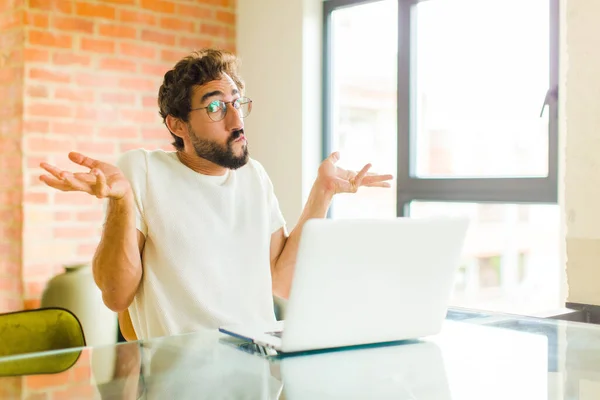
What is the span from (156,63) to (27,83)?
0.68 m

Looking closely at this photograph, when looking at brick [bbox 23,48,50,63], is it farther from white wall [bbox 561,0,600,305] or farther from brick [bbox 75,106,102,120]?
white wall [bbox 561,0,600,305]

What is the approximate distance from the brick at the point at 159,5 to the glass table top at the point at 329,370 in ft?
8.44

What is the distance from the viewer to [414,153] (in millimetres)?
3490

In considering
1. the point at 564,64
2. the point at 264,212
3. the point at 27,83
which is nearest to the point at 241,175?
the point at 264,212

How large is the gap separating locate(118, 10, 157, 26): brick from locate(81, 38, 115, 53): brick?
0.48 ft

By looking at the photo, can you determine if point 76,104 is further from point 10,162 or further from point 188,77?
point 188,77

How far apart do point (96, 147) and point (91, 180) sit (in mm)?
1991

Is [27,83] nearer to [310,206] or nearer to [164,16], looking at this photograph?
[164,16]

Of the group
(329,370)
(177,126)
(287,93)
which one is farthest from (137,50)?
(329,370)

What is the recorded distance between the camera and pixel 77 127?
11.4 ft

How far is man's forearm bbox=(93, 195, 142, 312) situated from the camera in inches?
71.4

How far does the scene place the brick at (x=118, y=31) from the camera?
357 centimetres

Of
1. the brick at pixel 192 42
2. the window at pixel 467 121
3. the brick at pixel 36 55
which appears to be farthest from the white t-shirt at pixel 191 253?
the brick at pixel 192 42

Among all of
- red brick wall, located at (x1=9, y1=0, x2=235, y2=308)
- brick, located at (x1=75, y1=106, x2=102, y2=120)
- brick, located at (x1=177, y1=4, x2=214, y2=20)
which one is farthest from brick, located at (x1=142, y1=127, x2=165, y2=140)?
brick, located at (x1=177, y1=4, x2=214, y2=20)
